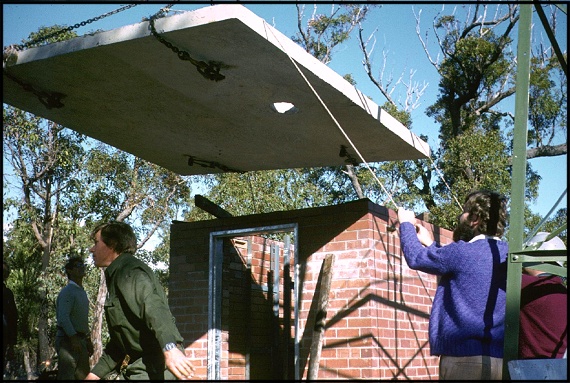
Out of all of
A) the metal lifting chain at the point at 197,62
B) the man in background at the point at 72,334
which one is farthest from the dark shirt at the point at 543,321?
the man in background at the point at 72,334

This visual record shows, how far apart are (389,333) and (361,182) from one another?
20373 mm

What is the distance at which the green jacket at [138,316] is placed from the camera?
3.84 m

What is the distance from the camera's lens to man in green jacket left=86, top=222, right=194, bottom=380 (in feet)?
12.4

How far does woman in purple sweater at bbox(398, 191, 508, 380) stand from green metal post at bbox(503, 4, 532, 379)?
7cm

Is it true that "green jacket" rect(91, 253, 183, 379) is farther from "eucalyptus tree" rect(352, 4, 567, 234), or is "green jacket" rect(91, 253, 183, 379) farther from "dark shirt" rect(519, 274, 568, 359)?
"eucalyptus tree" rect(352, 4, 567, 234)

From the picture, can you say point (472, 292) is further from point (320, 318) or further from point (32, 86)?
point (32, 86)

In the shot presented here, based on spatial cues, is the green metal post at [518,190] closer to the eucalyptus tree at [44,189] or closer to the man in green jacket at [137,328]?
the man in green jacket at [137,328]

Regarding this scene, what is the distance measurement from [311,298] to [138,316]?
3.45 meters

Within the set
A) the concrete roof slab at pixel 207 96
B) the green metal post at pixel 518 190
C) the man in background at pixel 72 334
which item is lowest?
the man in background at pixel 72 334

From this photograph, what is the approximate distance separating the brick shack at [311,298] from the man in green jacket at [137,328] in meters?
3.09

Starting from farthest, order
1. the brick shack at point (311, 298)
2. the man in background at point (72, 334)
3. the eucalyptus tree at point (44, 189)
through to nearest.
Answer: the eucalyptus tree at point (44, 189), the man in background at point (72, 334), the brick shack at point (311, 298)

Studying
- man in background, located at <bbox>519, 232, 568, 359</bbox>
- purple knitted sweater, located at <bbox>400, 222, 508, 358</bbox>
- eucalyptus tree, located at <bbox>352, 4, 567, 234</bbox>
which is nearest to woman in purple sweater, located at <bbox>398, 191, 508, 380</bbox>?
purple knitted sweater, located at <bbox>400, 222, 508, 358</bbox>

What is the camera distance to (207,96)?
577 centimetres

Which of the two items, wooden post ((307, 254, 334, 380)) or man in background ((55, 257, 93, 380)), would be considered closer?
wooden post ((307, 254, 334, 380))
